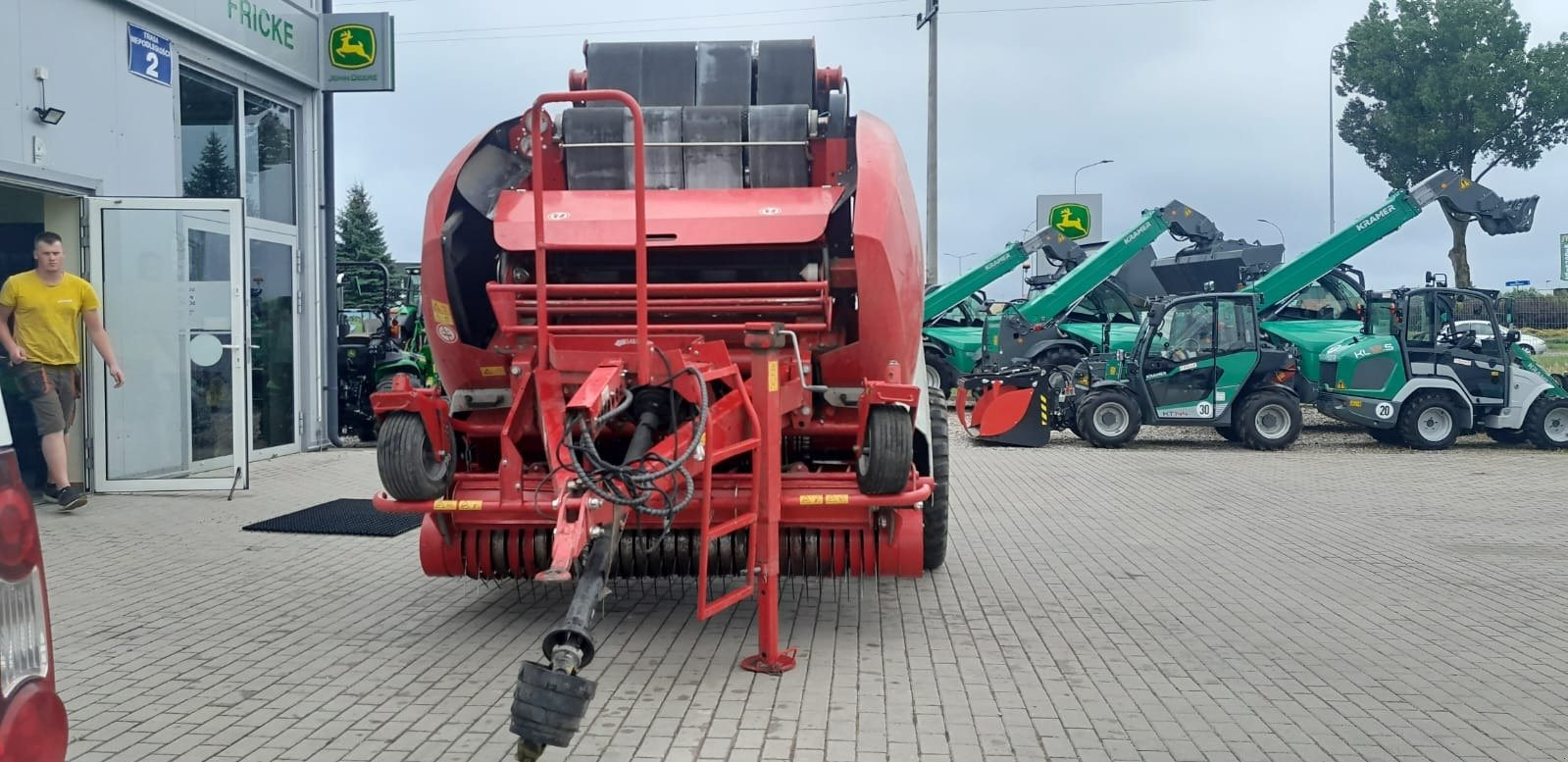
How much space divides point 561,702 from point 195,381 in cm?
805

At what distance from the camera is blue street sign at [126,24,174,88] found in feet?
33.9

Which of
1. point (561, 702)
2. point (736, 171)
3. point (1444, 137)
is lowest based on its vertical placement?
point (561, 702)

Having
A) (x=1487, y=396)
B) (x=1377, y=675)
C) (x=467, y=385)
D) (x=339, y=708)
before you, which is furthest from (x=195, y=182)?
(x=1487, y=396)

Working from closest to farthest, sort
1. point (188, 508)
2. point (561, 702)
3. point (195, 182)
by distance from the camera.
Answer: point (561, 702)
point (188, 508)
point (195, 182)

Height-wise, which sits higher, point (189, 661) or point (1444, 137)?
point (1444, 137)

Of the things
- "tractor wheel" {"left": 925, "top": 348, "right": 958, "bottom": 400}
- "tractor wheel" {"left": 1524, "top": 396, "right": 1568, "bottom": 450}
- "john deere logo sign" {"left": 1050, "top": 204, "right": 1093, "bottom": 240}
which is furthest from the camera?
"john deere logo sign" {"left": 1050, "top": 204, "right": 1093, "bottom": 240}

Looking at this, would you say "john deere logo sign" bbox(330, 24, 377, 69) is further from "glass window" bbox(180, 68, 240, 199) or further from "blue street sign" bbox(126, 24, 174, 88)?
"blue street sign" bbox(126, 24, 174, 88)

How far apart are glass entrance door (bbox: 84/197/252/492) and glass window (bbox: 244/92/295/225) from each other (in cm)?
189

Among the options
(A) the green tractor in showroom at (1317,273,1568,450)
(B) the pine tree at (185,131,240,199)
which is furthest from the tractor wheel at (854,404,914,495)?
(A) the green tractor in showroom at (1317,273,1568,450)

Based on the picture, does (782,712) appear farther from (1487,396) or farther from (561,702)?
(1487,396)

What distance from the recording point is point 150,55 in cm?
1058

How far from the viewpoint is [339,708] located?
15.8ft

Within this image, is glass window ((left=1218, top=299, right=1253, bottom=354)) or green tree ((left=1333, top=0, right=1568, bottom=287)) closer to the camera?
glass window ((left=1218, top=299, right=1253, bottom=354))

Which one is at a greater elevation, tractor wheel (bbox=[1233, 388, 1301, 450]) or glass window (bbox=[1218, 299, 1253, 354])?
glass window (bbox=[1218, 299, 1253, 354])
